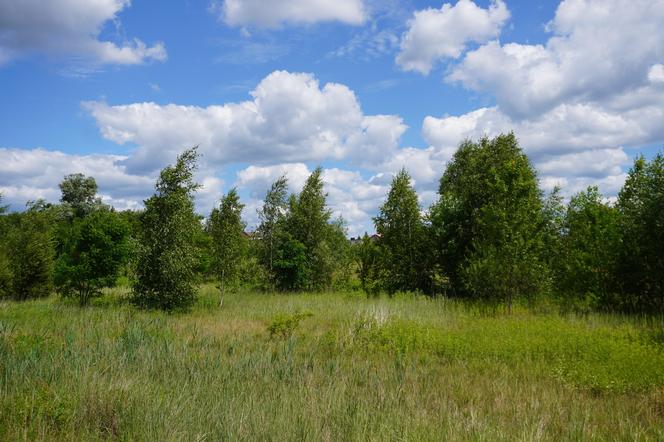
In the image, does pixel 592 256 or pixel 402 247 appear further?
pixel 402 247

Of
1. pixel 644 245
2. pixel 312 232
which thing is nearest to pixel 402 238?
pixel 312 232

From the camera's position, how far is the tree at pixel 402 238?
23.6 metres

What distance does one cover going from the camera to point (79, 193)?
53562 millimetres

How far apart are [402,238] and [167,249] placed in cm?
1248

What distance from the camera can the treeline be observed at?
55.2 ft

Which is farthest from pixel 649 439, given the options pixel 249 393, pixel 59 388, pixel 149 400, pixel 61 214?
pixel 61 214

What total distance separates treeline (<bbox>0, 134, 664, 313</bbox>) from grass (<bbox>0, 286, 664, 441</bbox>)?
423 cm

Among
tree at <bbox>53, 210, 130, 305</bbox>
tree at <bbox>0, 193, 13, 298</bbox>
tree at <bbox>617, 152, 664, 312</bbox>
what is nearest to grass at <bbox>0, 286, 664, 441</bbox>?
tree at <bbox>617, 152, 664, 312</bbox>

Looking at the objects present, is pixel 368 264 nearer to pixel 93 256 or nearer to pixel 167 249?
pixel 167 249

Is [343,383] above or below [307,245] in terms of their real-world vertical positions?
below

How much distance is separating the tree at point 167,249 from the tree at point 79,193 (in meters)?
41.9

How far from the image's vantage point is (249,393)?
6199 millimetres

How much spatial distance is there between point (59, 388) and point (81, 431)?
3.92ft

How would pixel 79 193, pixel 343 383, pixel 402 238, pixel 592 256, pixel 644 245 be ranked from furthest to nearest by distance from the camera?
1. pixel 79 193
2. pixel 402 238
3. pixel 592 256
4. pixel 644 245
5. pixel 343 383
